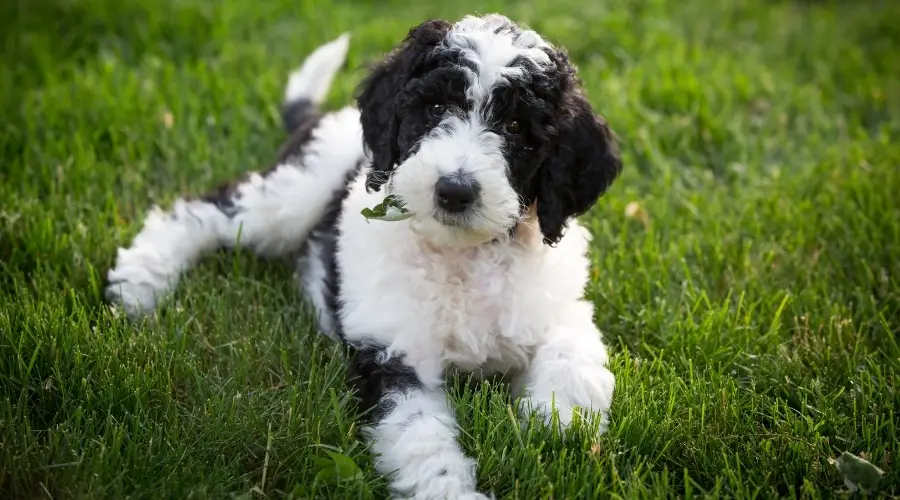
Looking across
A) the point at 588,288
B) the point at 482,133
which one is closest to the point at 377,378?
the point at 482,133

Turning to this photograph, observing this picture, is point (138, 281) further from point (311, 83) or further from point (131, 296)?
point (311, 83)

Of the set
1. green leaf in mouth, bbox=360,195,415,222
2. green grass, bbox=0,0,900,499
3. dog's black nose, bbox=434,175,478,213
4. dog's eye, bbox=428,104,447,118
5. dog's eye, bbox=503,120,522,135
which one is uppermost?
dog's eye, bbox=428,104,447,118

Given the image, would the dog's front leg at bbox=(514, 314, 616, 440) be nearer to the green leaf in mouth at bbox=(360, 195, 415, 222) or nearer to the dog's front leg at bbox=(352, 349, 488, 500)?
the dog's front leg at bbox=(352, 349, 488, 500)

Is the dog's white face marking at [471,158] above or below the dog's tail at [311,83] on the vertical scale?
above

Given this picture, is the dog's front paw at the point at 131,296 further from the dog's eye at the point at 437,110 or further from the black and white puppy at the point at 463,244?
the dog's eye at the point at 437,110

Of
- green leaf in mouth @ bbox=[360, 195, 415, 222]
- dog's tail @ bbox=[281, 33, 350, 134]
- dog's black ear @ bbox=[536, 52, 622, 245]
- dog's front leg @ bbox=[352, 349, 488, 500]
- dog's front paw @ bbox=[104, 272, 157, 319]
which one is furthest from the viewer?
dog's tail @ bbox=[281, 33, 350, 134]

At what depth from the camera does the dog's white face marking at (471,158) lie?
2840mm

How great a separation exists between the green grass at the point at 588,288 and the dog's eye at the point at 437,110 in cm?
70

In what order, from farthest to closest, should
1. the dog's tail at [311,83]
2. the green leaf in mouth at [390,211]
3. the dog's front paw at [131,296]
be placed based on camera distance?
the dog's tail at [311,83] → the dog's front paw at [131,296] → the green leaf in mouth at [390,211]

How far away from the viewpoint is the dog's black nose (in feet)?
9.21

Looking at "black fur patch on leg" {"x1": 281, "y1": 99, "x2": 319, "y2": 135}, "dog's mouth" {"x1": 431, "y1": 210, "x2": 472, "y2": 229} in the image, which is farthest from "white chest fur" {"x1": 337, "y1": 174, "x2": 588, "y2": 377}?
"black fur patch on leg" {"x1": 281, "y1": 99, "x2": 319, "y2": 135}

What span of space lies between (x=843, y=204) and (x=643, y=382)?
2.12 metres

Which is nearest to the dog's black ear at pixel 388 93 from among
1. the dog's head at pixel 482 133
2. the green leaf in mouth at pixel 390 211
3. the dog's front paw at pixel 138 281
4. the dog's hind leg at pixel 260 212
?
the dog's head at pixel 482 133

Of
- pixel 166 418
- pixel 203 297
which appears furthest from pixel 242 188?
pixel 166 418
